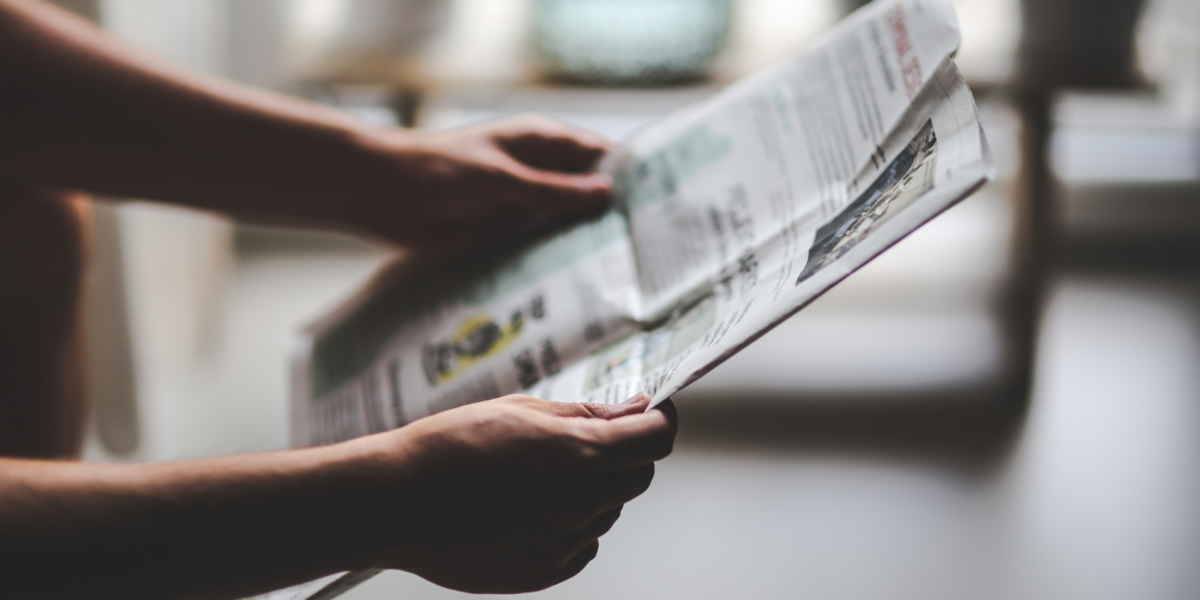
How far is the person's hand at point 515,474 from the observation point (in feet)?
0.97

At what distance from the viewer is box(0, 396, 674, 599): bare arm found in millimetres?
293

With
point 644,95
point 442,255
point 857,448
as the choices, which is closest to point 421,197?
point 442,255

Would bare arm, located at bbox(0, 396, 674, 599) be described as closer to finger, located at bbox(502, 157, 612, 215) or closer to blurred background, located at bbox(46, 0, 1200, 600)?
finger, located at bbox(502, 157, 612, 215)

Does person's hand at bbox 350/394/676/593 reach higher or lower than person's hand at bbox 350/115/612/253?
lower

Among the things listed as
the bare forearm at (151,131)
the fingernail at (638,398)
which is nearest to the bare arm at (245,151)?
the bare forearm at (151,131)

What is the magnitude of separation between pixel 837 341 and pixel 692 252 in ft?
1.86

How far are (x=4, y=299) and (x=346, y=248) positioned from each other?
0.63 m

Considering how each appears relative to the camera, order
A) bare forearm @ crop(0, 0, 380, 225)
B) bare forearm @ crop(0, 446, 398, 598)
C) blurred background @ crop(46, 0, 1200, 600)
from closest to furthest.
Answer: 1. bare forearm @ crop(0, 446, 398, 598)
2. bare forearm @ crop(0, 0, 380, 225)
3. blurred background @ crop(46, 0, 1200, 600)

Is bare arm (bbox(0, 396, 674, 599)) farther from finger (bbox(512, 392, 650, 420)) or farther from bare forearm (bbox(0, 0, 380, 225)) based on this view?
bare forearm (bbox(0, 0, 380, 225))

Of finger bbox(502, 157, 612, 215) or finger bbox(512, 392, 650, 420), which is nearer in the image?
finger bbox(512, 392, 650, 420)

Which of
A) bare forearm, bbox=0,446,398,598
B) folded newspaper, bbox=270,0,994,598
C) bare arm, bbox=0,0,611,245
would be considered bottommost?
bare forearm, bbox=0,446,398,598

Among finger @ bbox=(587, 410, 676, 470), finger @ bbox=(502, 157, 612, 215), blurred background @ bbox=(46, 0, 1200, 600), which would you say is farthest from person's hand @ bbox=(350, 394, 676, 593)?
blurred background @ bbox=(46, 0, 1200, 600)

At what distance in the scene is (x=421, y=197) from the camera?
502mm

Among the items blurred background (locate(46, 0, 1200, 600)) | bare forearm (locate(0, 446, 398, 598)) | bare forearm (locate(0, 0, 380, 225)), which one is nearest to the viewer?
bare forearm (locate(0, 446, 398, 598))
